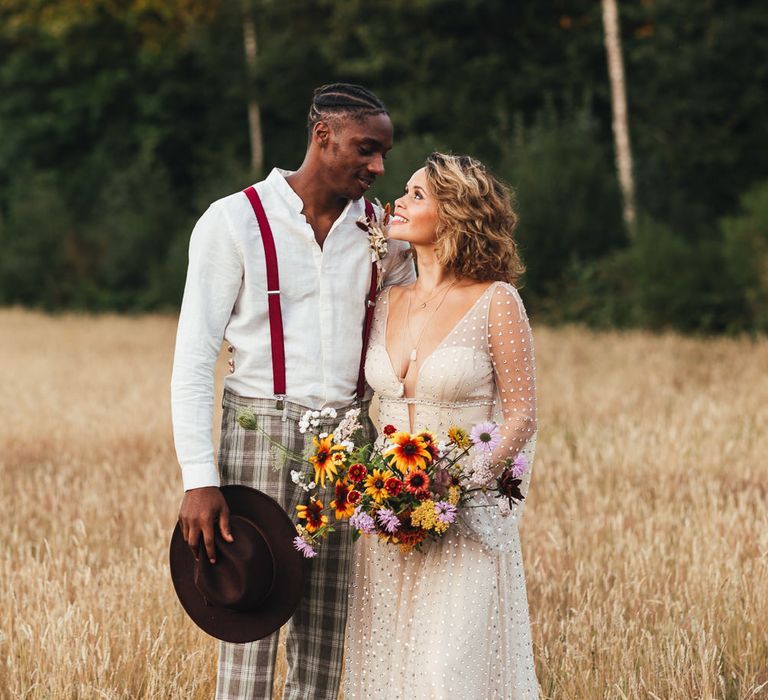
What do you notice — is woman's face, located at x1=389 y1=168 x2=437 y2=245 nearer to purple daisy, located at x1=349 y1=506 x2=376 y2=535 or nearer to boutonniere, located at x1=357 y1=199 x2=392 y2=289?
boutonniere, located at x1=357 y1=199 x2=392 y2=289

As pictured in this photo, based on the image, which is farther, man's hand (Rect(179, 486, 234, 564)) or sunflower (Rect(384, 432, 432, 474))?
man's hand (Rect(179, 486, 234, 564))

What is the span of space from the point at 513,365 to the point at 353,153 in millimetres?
823

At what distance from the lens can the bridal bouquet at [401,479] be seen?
3154 mm

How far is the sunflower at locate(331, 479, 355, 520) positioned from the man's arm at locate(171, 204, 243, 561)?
406mm

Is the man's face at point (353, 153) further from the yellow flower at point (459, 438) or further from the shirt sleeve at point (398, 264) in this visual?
the yellow flower at point (459, 438)

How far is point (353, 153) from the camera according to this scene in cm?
363

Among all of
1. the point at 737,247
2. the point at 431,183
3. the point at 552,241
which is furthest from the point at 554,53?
the point at 431,183

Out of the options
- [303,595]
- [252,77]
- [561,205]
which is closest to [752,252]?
[561,205]

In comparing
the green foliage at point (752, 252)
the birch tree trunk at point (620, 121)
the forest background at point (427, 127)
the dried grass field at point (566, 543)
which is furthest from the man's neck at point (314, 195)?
the birch tree trunk at point (620, 121)

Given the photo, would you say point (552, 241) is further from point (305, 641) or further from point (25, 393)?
point (305, 641)

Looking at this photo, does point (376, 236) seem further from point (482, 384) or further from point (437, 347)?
point (482, 384)

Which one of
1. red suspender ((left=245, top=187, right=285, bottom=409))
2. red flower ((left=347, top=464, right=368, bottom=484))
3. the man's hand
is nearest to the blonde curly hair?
red suspender ((left=245, top=187, right=285, bottom=409))

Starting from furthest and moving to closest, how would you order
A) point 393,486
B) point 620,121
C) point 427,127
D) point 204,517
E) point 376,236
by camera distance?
point 427,127 → point 620,121 → point 376,236 → point 204,517 → point 393,486

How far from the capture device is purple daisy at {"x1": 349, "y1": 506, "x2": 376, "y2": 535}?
3.15 meters
